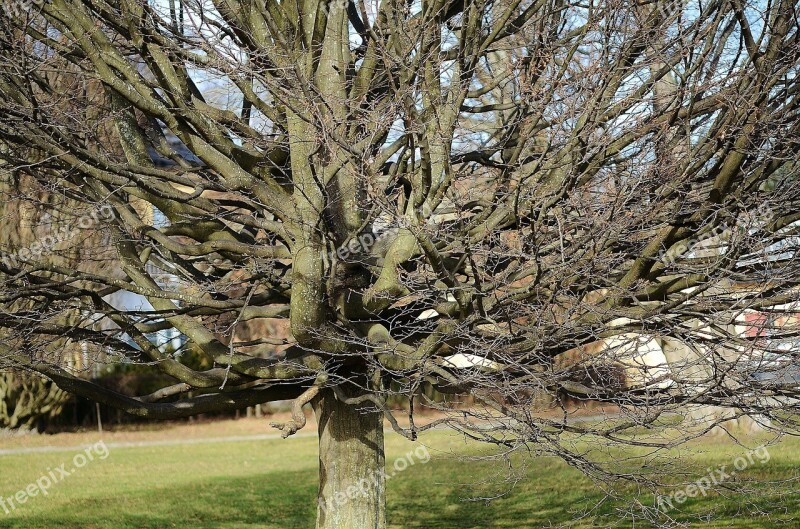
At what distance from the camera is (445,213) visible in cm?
685

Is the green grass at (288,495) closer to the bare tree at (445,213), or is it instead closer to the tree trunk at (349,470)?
the tree trunk at (349,470)

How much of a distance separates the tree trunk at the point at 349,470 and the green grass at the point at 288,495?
132cm

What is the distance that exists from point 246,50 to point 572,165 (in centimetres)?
220

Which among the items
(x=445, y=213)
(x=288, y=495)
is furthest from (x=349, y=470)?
(x=288, y=495)

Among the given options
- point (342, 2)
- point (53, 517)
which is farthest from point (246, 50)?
point (53, 517)

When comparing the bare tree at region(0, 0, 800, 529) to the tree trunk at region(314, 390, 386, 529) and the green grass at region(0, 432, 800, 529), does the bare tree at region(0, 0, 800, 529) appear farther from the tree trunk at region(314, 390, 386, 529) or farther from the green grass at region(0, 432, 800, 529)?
the green grass at region(0, 432, 800, 529)

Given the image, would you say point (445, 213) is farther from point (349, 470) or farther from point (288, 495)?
point (288, 495)

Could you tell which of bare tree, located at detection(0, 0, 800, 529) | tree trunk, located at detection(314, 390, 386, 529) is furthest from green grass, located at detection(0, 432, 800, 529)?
bare tree, located at detection(0, 0, 800, 529)

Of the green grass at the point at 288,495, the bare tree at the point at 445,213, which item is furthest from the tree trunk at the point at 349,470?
the green grass at the point at 288,495

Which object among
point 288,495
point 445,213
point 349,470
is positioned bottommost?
point 288,495

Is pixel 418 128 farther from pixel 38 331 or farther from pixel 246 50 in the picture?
pixel 38 331

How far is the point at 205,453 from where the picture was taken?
1891cm

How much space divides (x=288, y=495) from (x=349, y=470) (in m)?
6.68

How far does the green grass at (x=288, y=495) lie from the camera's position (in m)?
9.80
